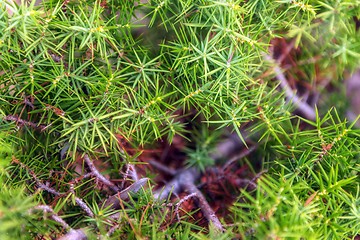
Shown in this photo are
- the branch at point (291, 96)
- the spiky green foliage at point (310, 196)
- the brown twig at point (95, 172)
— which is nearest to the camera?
the spiky green foliage at point (310, 196)

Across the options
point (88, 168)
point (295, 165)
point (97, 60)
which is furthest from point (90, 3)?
point (295, 165)

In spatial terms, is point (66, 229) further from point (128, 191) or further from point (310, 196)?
point (310, 196)

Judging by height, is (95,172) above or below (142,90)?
below

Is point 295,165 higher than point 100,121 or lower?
lower

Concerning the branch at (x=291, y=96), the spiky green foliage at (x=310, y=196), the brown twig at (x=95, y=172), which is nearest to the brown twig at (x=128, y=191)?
the brown twig at (x=95, y=172)

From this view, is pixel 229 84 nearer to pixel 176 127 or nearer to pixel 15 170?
pixel 176 127

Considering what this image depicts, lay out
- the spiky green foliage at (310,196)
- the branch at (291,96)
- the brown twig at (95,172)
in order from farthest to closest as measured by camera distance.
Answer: the branch at (291,96) → the brown twig at (95,172) → the spiky green foliage at (310,196)

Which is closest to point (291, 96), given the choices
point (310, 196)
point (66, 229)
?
point (310, 196)

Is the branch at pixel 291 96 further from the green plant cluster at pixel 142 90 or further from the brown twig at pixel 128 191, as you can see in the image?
the brown twig at pixel 128 191
